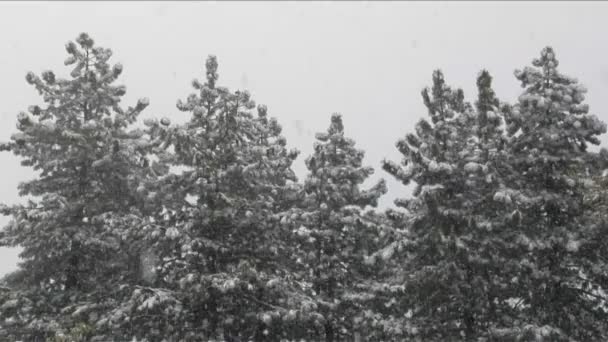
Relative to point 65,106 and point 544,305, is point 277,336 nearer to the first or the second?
point 544,305

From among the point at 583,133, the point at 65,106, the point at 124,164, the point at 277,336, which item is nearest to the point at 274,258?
the point at 277,336

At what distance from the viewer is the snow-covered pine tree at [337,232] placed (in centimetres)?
2091

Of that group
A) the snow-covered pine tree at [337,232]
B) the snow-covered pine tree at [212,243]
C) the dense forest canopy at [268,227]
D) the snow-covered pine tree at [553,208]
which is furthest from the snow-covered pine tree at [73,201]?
the snow-covered pine tree at [553,208]

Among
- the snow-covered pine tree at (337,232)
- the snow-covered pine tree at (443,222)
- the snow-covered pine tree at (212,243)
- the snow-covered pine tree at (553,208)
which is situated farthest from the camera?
the snow-covered pine tree at (337,232)

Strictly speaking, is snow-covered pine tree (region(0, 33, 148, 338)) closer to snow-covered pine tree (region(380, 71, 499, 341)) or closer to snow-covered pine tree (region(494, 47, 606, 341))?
snow-covered pine tree (region(380, 71, 499, 341))

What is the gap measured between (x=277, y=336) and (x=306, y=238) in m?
3.36

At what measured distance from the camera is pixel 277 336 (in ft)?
59.3

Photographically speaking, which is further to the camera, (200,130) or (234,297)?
(200,130)

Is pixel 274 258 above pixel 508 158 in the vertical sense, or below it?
below

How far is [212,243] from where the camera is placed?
54.7 ft

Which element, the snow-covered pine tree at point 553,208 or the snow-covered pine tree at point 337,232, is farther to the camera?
the snow-covered pine tree at point 337,232

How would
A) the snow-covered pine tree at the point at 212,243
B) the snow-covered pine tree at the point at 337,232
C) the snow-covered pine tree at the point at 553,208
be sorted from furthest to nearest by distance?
the snow-covered pine tree at the point at 337,232, the snow-covered pine tree at the point at 553,208, the snow-covered pine tree at the point at 212,243

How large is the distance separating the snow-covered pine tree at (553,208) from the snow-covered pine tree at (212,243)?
23.8 feet

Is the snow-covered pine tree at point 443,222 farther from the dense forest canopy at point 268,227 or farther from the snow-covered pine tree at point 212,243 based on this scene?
the snow-covered pine tree at point 212,243
